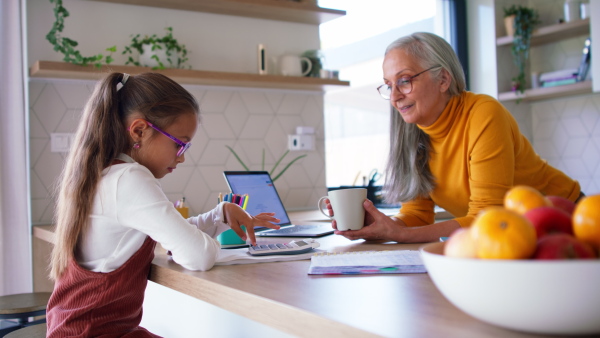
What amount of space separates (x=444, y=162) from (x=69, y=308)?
1091 millimetres

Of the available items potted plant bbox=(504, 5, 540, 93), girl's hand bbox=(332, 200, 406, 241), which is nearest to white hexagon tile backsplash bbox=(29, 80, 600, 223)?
potted plant bbox=(504, 5, 540, 93)

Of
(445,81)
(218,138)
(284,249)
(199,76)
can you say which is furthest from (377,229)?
(218,138)

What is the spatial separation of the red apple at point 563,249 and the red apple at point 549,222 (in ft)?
0.12

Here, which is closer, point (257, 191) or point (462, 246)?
point (462, 246)

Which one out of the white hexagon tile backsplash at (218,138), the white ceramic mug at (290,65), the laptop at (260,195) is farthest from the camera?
the white ceramic mug at (290,65)

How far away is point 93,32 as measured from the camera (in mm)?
2529

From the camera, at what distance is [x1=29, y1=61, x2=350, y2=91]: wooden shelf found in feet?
7.47

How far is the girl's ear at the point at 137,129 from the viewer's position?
128 cm

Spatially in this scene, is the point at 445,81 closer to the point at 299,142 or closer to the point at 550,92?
the point at 299,142

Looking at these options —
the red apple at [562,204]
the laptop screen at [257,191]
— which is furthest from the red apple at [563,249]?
the laptop screen at [257,191]

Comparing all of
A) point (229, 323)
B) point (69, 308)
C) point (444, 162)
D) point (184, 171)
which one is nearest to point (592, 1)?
point (444, 162)

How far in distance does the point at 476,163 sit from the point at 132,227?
0.90 metres

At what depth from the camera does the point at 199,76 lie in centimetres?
253

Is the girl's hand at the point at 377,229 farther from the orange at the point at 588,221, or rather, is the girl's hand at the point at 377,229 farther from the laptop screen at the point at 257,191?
the orange at the point at 588,221
